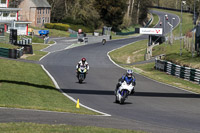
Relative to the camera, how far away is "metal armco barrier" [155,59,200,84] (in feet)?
114

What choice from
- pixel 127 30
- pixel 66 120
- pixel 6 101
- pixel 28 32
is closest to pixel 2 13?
pixel 28 32

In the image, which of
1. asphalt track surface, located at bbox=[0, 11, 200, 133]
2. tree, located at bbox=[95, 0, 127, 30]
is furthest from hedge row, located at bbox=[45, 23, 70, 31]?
asphalt track surface, located at bbox=[0, 11, 200, 133]

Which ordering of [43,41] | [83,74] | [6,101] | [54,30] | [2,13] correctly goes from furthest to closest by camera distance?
1. [54,30]
2. [2,13]
3. [43,41]
4. [83,74]
5. [6,101]

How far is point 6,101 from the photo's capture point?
18.9 metres

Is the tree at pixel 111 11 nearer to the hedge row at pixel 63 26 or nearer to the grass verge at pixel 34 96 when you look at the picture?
the hedge row at pixel 63 26

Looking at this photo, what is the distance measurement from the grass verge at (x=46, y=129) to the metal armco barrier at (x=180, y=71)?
23438 mm

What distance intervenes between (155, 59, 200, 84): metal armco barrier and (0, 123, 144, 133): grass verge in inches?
923

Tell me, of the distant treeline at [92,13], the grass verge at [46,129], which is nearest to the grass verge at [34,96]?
the grass verge at [46,129]

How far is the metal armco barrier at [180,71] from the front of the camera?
34.8 metres

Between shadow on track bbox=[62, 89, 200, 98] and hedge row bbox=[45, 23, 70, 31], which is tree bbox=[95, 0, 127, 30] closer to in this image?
hedge row bbox=[45, 23, 70, 31]

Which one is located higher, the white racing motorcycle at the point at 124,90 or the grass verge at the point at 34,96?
the white racing motorcycle at the point at 124,90

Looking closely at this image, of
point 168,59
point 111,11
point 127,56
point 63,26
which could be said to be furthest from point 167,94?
point 111,11

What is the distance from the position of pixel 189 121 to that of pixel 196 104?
612 centimetres

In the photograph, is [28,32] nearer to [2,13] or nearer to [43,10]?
[2,13]
